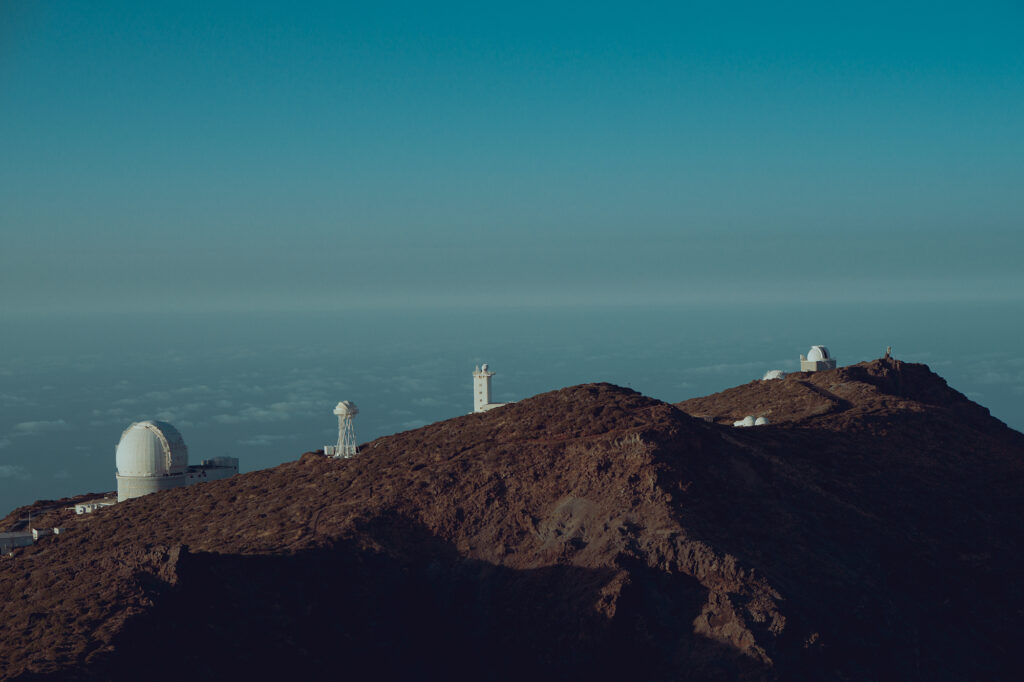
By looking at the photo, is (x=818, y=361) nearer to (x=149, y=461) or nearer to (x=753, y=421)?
(x=753, y=421)

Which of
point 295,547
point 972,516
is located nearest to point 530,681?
point 295,547

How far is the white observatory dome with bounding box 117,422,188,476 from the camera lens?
175 ft

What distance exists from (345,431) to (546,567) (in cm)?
1994

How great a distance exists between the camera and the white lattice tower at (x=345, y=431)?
165ft

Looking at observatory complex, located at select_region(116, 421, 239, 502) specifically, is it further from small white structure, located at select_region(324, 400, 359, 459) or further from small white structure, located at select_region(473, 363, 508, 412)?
small white structure, located at select_region(473, 363, 508, 412)

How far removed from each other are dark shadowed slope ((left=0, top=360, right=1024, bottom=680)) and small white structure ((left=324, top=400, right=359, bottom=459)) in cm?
238

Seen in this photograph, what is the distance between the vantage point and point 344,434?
168ft

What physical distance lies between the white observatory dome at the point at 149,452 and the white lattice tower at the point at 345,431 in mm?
9346

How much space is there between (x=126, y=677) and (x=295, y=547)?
956 centimetres

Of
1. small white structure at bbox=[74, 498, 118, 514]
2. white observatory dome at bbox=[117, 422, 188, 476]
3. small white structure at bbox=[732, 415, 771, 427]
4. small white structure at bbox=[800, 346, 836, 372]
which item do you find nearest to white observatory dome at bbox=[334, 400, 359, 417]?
white observatory dome at bbox=[117, 422, 188, 476]

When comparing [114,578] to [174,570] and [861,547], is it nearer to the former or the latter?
[174,570]

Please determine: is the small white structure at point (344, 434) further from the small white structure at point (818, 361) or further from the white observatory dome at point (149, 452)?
the small white structure at point (818, 361)

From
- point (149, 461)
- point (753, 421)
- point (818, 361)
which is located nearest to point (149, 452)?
point (149, 461)

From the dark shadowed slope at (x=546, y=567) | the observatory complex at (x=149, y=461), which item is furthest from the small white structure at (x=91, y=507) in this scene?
the dark shadowed slope at (x=546, y=567)
